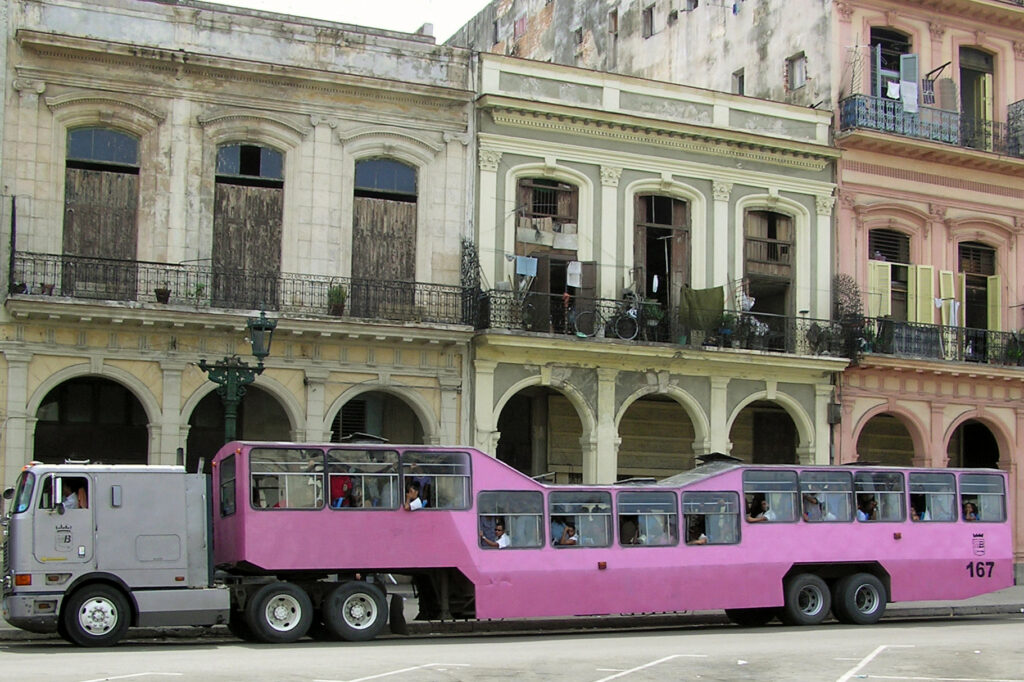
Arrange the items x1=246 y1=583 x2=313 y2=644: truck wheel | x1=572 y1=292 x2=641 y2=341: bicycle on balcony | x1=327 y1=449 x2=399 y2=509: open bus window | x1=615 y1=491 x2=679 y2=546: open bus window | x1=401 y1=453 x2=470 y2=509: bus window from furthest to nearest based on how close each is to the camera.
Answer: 1. x1=572 y1=292 x2=641 y2=341: bicycle on balcony
2. x1=615 y1=491 x2=679 y2=546: open bus window
3. x1=401 y1=453 x2=470 y2=509: bus window
4. x1=327 y1=449 x2=399 y2=509: open bus window
5. x1=246 y1=583 x2=313 y2=644: truck wheel

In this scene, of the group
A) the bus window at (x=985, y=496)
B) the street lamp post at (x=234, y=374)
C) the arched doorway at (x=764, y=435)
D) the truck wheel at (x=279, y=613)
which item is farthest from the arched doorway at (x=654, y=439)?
the truck wheel at (x=279, y=613)

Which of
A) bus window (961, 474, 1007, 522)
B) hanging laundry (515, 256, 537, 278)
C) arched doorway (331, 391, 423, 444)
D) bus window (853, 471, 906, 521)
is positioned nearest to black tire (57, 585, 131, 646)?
arched doorway (331, 391, 423, 444)

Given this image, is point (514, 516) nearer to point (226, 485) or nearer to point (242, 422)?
point (226, 485)

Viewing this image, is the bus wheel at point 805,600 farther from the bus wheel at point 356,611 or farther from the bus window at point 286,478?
the bus window at point 286,478

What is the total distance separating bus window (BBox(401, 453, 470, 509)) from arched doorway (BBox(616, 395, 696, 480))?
416 inches

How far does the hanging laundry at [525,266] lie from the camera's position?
92.5ft

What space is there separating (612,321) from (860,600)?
26.1ft

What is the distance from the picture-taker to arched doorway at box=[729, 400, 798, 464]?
32.4 meters

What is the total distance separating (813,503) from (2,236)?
1393cm

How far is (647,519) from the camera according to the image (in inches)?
851

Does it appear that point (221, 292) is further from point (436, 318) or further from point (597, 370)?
point (597, 370)

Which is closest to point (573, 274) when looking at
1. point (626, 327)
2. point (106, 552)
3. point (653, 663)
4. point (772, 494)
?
point (626, 327)

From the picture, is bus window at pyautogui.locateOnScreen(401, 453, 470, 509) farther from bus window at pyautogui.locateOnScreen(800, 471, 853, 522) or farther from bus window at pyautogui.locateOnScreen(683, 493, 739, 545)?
bus window at pyautogui.locateOnScreen(800, 471, 853, 522)

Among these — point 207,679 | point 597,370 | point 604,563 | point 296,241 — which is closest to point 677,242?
point 597,370
